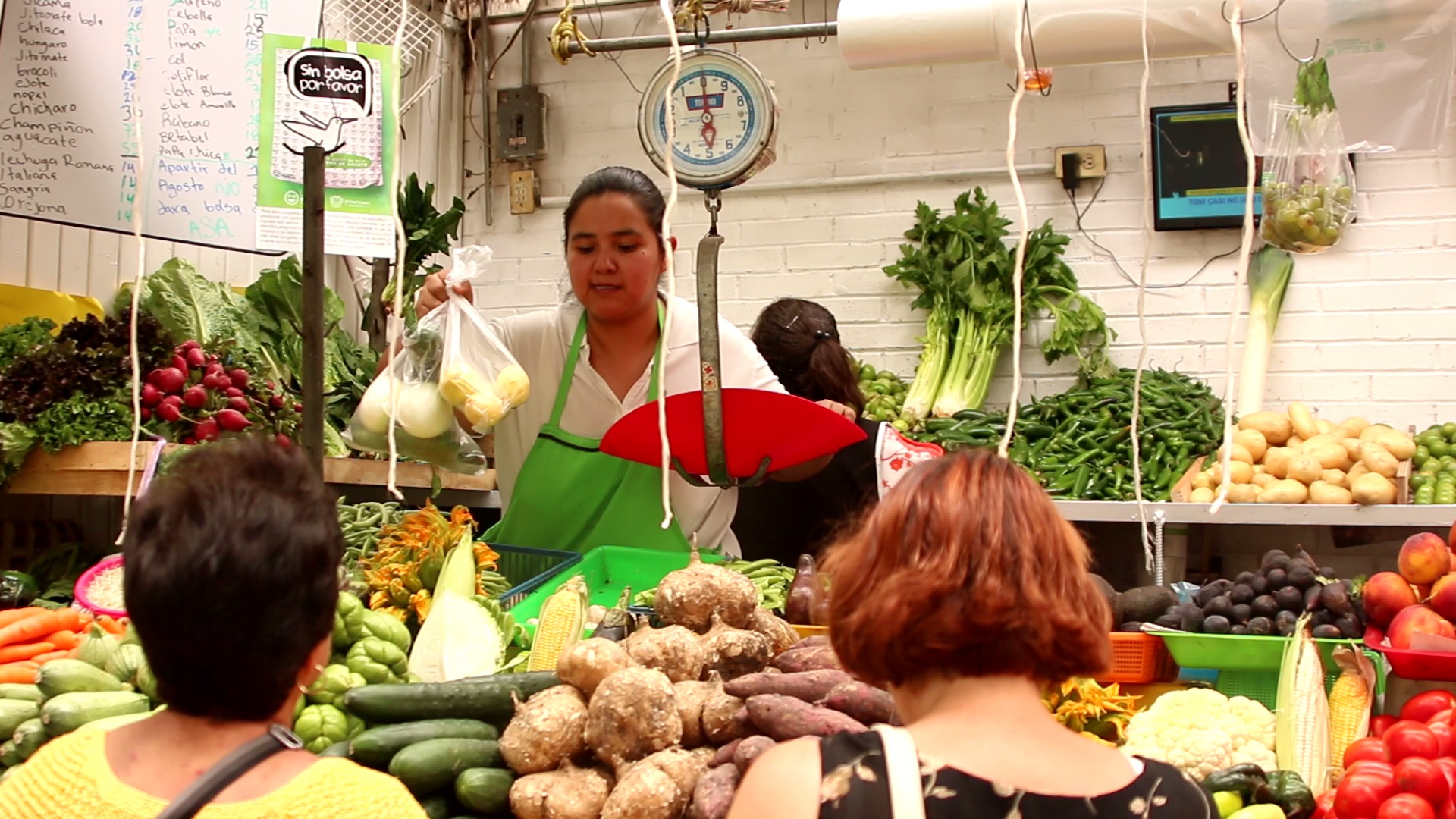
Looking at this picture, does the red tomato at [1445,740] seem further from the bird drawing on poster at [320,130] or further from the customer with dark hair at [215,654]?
the bird drawing on poster at [320,130]

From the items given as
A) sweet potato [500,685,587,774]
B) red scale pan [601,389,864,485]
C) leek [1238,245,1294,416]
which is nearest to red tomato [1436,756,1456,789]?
red scale pan [601,389,864,485]

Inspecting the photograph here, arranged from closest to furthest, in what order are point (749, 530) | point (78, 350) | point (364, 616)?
point (364, 616), point (78, 350), point (749, 530)

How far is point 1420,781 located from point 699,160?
1.90 meters

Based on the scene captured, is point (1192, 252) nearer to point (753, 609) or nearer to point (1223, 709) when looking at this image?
point (1223, 709)

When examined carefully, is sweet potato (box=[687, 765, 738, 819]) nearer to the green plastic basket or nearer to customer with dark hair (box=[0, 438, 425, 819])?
customer with dark hair (box=[0, 438, 425, 819])

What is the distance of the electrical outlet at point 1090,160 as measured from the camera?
582 centimetres

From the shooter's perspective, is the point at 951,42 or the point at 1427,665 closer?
the point at 1427,665

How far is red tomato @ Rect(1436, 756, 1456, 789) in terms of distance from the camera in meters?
2.08

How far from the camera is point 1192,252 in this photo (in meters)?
5.76

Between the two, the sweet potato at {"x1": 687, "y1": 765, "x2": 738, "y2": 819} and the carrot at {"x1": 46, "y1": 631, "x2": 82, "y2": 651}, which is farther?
the carrot at {"x1": 46, "y1": 631, "x2": 82, "y2": 651}

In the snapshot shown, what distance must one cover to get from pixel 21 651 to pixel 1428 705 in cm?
277

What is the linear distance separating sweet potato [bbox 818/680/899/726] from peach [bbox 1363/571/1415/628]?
3.96ft

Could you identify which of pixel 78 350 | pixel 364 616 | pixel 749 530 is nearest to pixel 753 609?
pixel 364 616

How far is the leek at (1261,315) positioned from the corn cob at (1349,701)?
10.2 feet
